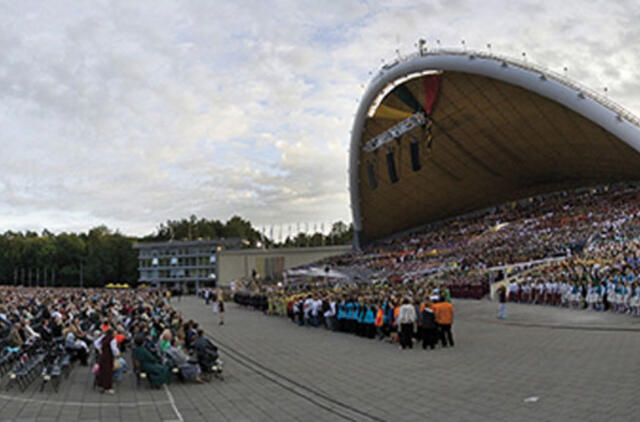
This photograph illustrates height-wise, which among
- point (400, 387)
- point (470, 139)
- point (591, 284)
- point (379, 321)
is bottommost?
point (400, 387)

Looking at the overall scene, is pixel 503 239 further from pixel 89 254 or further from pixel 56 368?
pixel 89 254

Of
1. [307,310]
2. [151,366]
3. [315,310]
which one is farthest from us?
[307,310]

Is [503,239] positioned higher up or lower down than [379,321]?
higher up

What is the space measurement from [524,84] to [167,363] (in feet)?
113

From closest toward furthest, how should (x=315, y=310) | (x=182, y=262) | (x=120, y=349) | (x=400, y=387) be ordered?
(x=400, y=387), (x=120, y=349), (x=315, y=310), (x=182, y=262)

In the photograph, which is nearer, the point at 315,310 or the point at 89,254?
the point at 315,310

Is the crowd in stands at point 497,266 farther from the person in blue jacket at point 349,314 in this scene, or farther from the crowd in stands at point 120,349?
the crowd in stands at point 120,349

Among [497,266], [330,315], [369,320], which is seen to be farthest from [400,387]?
[497,266]

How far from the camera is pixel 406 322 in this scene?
560 inches

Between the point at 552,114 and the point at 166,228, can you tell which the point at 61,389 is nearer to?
the point at 552,114

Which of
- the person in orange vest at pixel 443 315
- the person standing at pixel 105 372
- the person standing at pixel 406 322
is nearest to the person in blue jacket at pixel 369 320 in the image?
the person standing at pixel 406 322

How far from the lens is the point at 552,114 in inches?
1575

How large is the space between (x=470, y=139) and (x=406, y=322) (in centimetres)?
3746

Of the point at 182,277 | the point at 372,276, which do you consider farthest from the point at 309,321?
the point at 182,277
